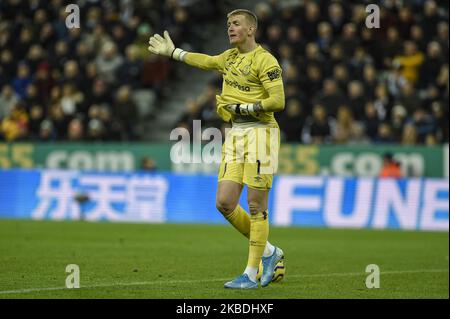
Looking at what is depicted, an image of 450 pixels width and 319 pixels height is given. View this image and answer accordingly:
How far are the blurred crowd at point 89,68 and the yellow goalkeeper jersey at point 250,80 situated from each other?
1363cm

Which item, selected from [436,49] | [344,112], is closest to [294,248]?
[344,112]

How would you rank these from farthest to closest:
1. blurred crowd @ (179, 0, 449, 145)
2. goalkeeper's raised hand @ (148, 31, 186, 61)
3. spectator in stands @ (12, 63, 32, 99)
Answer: spectator in stands @ (12, 63, 32, 99)
blurred crowd @ (179, 0, 449, 145)
goalkeeper's raised hand @ (148, 31, 186, 61)

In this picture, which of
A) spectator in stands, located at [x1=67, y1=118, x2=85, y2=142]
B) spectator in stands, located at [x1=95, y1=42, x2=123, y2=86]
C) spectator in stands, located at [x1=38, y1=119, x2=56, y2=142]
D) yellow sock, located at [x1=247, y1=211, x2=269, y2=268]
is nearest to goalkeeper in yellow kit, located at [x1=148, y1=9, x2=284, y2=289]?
yellow sock, located at [x1=247, y1=211, x2=269, y2=268]

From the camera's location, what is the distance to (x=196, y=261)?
1187 centimetres

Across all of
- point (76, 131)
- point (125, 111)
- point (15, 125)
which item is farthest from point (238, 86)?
point (15, 125)

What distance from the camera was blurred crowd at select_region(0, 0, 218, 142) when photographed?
2345 centimetres

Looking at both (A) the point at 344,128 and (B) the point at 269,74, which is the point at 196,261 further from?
(A) the point at 344,128

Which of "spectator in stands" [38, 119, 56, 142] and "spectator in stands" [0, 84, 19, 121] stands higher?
"spectator in stands" [0, 84, 19, 121]

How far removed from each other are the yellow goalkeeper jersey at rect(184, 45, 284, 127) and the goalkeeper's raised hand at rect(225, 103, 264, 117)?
7 centimetres

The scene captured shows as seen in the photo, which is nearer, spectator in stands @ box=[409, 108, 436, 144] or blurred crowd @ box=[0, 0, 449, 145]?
spectator in stands @ box=[409, 108, 436, 144]

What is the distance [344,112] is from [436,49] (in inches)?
94.4

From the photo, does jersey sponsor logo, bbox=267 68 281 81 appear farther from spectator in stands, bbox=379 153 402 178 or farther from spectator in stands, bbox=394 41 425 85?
spectator in stands, bbox=394 41 425 85

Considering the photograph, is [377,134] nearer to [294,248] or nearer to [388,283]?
[294,248]

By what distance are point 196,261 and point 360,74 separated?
1018cm
